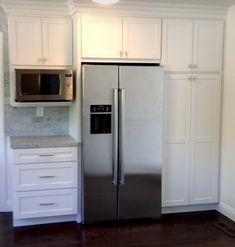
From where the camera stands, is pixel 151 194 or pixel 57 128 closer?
pixel 151 194

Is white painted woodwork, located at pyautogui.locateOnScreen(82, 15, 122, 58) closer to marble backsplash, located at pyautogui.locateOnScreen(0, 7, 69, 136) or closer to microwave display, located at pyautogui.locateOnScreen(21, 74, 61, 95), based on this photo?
microwave display, located at pyautogui.locateOnScreen(21, 74, 61, 95)

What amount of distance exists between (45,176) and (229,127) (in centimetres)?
213

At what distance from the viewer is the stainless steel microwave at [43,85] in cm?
403

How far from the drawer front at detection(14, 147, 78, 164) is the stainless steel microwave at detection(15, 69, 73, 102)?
0.57 meters

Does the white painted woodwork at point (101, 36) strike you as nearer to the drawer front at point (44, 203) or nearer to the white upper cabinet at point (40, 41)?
the white upper cabinet at point (40, 41)

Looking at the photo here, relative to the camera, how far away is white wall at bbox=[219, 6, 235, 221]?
423cm

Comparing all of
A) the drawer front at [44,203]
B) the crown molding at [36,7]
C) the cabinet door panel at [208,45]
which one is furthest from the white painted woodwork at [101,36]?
the drawer front at [44,203]

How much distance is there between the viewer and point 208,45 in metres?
4.32

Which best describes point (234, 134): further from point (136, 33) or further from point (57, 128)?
point (57, 128)

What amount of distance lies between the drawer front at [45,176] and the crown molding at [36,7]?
1654 mm

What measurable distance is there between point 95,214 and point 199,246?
1146mm

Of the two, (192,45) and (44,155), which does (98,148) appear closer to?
(44,155)

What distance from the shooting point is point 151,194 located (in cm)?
420

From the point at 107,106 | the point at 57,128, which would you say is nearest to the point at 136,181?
the point at 107,106
